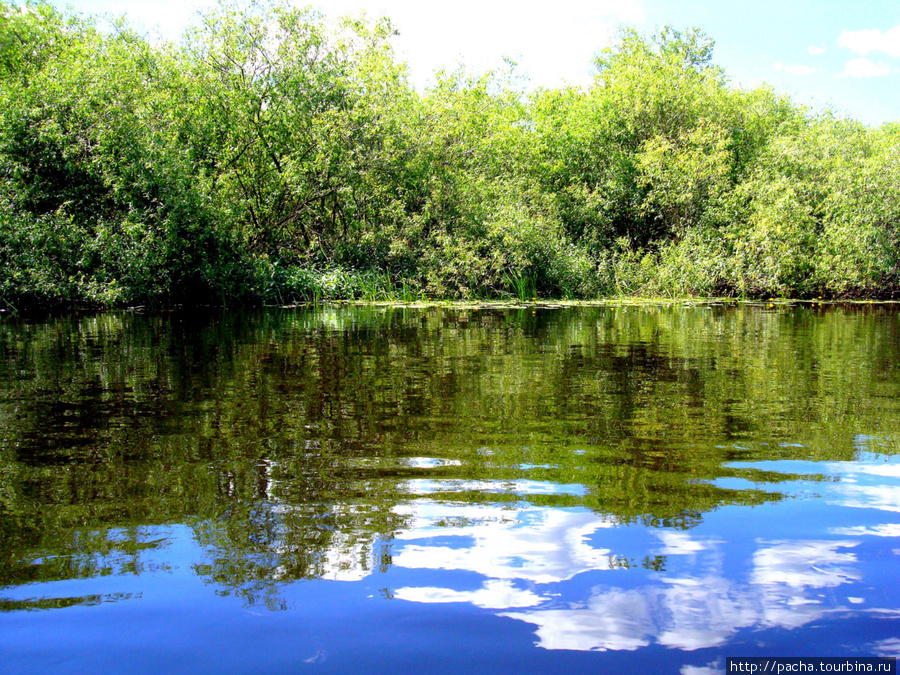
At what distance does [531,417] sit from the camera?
17.3ft

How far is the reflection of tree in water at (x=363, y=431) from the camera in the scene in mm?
Result: 3062

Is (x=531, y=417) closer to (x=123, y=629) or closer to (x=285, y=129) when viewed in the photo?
(x=123, y=629)

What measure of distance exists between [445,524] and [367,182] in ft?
75.6

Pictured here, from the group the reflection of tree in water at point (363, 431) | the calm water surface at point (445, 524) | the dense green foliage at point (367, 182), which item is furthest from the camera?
the dense green foliage at point (367, 182)

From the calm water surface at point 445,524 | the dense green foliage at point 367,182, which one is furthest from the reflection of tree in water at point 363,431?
the dense green foliage at point 367,182

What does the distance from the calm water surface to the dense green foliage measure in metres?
13.7

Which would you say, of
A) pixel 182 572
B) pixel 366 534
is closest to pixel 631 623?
pixel 366 534

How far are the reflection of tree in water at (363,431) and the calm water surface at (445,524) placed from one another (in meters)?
0.03

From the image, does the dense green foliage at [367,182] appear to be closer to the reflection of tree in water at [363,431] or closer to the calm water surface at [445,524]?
the reflection of tree in water at [363,431]

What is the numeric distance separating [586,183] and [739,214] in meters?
6.58

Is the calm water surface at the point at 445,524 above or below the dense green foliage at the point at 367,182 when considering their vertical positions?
below

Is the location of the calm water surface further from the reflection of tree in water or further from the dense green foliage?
the dense green foliage

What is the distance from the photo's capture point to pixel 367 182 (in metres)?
25.0

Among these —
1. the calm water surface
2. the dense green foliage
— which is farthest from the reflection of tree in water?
the dense green foliage
